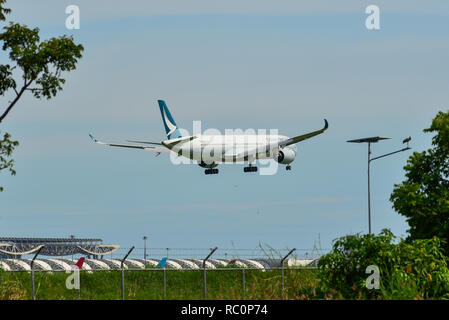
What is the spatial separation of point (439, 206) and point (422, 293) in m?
27.2

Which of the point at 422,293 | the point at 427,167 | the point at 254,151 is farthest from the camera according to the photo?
the point at 254,151

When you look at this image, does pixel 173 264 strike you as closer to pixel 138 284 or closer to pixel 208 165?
pixel 208 165

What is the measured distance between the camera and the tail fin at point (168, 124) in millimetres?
79312

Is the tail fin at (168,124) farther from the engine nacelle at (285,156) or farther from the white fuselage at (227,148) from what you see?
the engine nacelle at (285,156)

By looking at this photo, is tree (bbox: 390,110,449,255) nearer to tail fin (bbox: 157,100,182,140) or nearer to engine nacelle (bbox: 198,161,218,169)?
engine nacelle (bbox: 198,161,218,169)

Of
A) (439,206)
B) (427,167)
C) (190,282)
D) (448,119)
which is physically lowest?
(190,282)

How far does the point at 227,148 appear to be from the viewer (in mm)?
67188

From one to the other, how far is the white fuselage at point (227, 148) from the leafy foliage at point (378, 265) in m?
44.6

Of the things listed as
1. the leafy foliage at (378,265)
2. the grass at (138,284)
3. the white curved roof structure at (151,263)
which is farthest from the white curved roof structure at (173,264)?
the leafy foliage at (378,265)

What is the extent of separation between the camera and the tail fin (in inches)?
3123

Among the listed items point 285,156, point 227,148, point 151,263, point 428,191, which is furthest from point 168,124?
point 428,191

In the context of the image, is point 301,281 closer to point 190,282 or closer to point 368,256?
point 368,256
